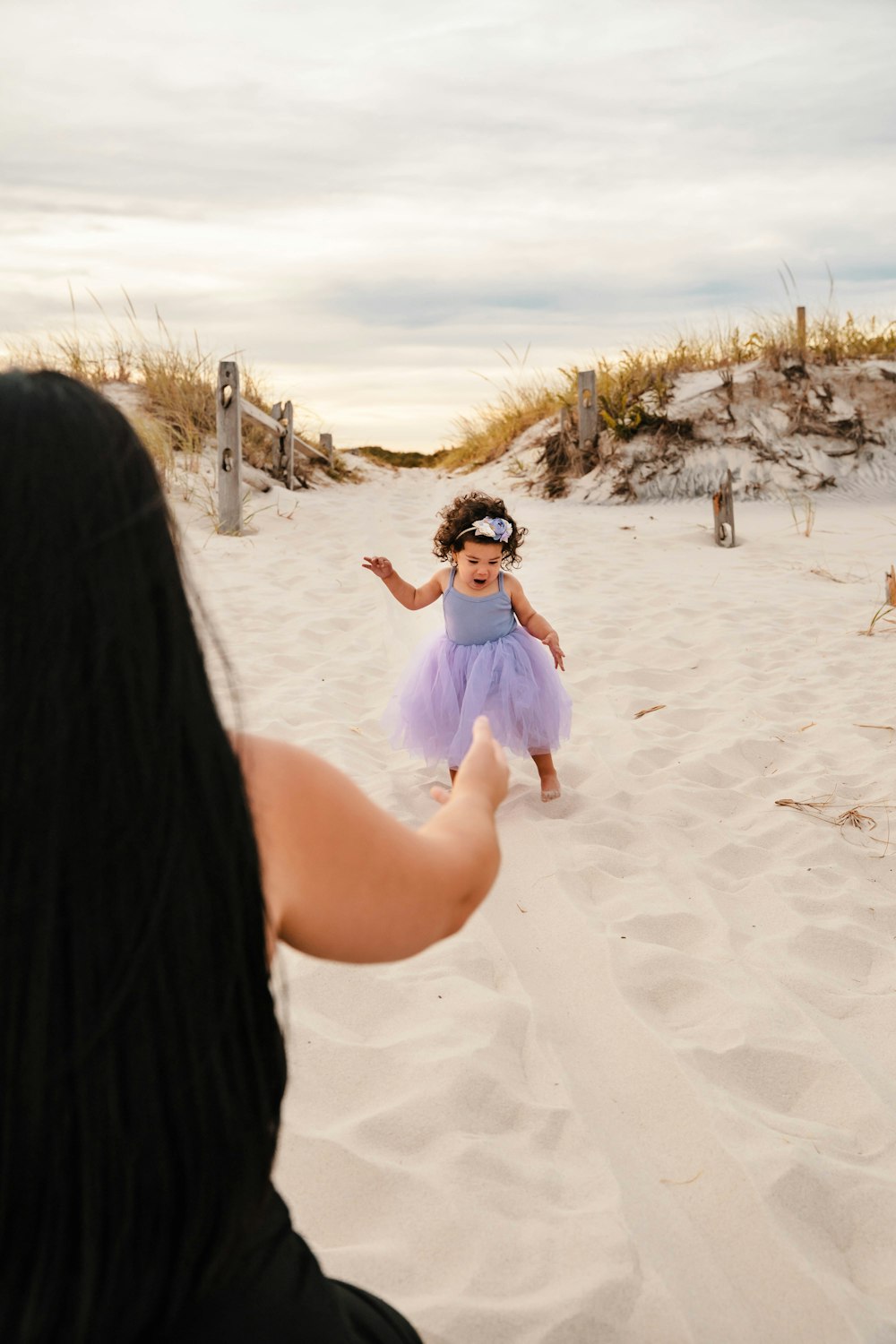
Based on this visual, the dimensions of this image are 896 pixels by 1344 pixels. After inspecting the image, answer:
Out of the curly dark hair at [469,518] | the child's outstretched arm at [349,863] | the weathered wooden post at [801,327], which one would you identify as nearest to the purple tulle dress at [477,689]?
the curly dark hair at [469,518]

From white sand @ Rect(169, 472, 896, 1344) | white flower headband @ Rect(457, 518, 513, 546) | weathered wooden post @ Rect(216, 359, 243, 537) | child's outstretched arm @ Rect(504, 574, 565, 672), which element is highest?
weathered wooden post @ Rect(216, 359, 243, 537)

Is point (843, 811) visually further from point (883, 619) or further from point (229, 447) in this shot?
point (229, 447)

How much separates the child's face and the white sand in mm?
870

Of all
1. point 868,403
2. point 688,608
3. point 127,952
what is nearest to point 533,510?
point 868,403

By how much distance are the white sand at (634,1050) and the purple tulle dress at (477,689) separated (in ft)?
0.75

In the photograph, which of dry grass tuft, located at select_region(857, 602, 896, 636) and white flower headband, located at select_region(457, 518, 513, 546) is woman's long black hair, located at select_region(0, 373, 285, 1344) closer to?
white flower headband, located at select_region(457, 518, 513, 546)

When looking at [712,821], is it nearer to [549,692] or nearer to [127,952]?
[549,692]

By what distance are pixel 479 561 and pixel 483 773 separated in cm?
292

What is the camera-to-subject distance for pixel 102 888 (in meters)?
0.90

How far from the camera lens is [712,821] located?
157 inches

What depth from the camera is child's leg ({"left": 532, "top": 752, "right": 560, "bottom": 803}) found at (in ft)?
13.9

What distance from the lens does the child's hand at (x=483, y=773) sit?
141 cm

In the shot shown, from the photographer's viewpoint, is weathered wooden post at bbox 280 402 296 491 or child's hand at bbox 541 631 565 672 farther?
weathered wooden post at bbox 280 402 296 491

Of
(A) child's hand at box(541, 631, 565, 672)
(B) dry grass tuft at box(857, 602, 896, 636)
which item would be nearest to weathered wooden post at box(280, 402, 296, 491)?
(B) dry grass tuft at box(857, 602, 896, 636)
